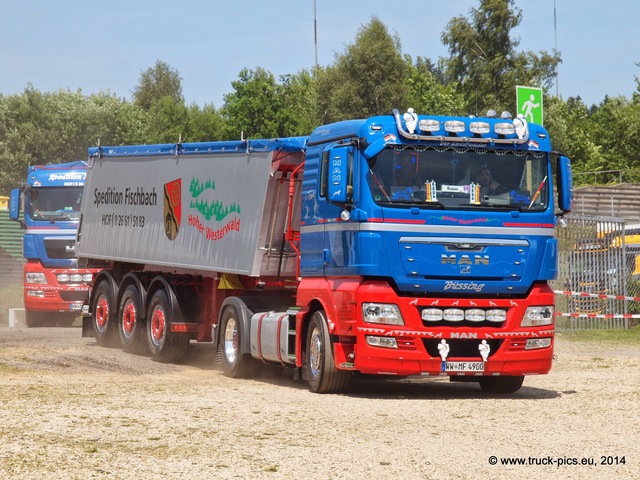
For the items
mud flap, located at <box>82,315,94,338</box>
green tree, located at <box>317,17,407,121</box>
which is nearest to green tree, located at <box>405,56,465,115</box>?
green tree, located at <box>317,17,407,121</box>

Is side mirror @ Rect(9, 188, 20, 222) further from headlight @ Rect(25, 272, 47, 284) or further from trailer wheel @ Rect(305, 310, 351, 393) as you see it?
trailer wheel @ Rect(305, 310, 351, 393)

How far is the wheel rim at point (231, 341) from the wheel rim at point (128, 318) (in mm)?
4045

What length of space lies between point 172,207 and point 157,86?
382 feet

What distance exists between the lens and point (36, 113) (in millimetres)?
85688

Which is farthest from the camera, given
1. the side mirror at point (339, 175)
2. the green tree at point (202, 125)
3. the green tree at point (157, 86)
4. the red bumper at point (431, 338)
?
the green tree at point (157, 86)

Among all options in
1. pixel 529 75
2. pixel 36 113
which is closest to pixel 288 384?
pixel 529 75

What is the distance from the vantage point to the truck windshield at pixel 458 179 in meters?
14.4

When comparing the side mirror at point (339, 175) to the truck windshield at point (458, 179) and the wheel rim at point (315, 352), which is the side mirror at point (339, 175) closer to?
the truck windshield at point (458, 179)

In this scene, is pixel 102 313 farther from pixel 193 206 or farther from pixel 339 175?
pixel 339 175

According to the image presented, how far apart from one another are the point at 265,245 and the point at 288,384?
190cm

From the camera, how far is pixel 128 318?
22.2m

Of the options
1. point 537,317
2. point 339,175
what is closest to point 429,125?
point 339,175

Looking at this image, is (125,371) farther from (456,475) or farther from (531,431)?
(456,475)

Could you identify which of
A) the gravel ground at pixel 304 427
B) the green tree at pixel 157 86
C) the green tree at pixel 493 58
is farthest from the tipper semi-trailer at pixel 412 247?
the green tree at pixel 157 86
